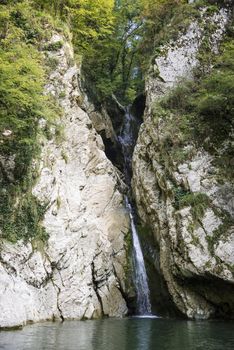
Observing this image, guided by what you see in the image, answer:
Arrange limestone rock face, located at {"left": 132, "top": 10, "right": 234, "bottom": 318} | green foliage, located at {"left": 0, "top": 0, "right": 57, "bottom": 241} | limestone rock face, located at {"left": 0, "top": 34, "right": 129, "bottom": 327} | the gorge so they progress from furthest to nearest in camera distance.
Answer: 1. limestone rock face, located at {"left": 132, "top": 10, "right": 234, "bottom": 318}
2. green foliage, located at {"left": 0, "top": 0, "right": 57, "bottom": 241}
3. the gorge
4. limestone rock face, located at {"left": 0, "top": 34, "right": 129, "bottom": 327}

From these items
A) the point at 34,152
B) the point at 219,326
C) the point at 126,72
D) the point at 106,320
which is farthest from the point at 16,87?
the point at 126,72

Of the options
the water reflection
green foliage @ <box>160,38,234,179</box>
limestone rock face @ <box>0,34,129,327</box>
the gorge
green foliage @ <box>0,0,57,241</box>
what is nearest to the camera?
the water reflection

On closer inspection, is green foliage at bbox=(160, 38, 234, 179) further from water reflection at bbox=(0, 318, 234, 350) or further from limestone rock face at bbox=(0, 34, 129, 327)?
water reflection at bbox=(0, 318, 234, 350)

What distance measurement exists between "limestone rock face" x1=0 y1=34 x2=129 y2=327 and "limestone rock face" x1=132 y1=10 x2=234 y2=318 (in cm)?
202

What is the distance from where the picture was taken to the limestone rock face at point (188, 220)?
17.4m

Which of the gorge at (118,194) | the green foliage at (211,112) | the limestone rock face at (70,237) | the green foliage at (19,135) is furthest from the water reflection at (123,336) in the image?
the green foliage at (211,112)

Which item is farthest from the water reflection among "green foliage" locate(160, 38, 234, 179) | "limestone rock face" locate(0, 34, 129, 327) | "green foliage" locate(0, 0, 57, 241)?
"green foliage" locate(160, 38, 234, 179)

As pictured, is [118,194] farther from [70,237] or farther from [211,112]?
[211,112]

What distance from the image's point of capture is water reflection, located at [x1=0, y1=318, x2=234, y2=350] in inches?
437

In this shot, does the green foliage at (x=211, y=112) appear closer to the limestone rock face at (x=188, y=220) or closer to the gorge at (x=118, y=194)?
the gorge at (x=118, y=194)

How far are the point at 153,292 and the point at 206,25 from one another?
49.9 feet

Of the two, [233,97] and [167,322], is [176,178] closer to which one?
[233,97]

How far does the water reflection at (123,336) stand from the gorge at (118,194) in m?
0.12

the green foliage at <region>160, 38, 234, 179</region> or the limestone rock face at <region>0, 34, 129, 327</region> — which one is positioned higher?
the green foliage at <region>160, 38, 234, 179</region>
